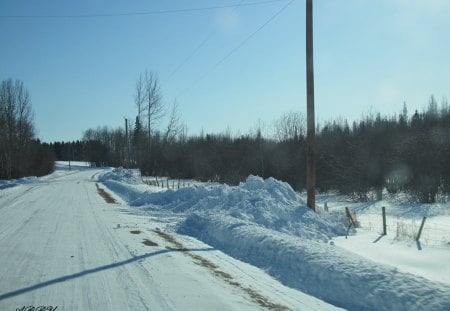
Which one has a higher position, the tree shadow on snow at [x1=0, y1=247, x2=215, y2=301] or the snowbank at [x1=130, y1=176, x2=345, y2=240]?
the snowbank at [x1=130, y1=176, x2=345, y2=240]

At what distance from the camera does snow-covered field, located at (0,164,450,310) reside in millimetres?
6730

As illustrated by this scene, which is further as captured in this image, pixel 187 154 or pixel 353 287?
pixel 187 154

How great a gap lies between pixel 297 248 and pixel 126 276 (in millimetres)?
3660

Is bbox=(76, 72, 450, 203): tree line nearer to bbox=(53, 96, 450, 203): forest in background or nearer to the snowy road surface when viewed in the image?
bbox=(53, 96, 450, 203): forest in background

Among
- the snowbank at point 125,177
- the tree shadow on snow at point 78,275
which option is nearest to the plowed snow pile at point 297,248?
the tree shadow on snow at point 78,275

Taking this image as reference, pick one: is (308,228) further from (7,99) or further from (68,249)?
(7,99)

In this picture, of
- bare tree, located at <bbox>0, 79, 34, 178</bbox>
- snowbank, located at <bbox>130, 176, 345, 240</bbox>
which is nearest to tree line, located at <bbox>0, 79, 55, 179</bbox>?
bare tree, located at <bbox>0, 79, 34, 178</bbox>

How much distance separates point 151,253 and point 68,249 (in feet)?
6.92

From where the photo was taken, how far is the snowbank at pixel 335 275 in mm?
6477

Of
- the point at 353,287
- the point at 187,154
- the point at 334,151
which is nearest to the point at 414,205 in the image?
the point at 334,151

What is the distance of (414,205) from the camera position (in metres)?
27.2

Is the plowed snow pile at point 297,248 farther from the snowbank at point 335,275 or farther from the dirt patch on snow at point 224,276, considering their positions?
the dirt patch on snow at point 224,276

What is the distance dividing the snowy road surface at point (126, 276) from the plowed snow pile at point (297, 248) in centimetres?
53

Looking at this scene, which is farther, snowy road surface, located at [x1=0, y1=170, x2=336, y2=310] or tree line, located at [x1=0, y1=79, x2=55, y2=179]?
tree line, located at [x1=0, y1=79, x2=55, y2=179]
